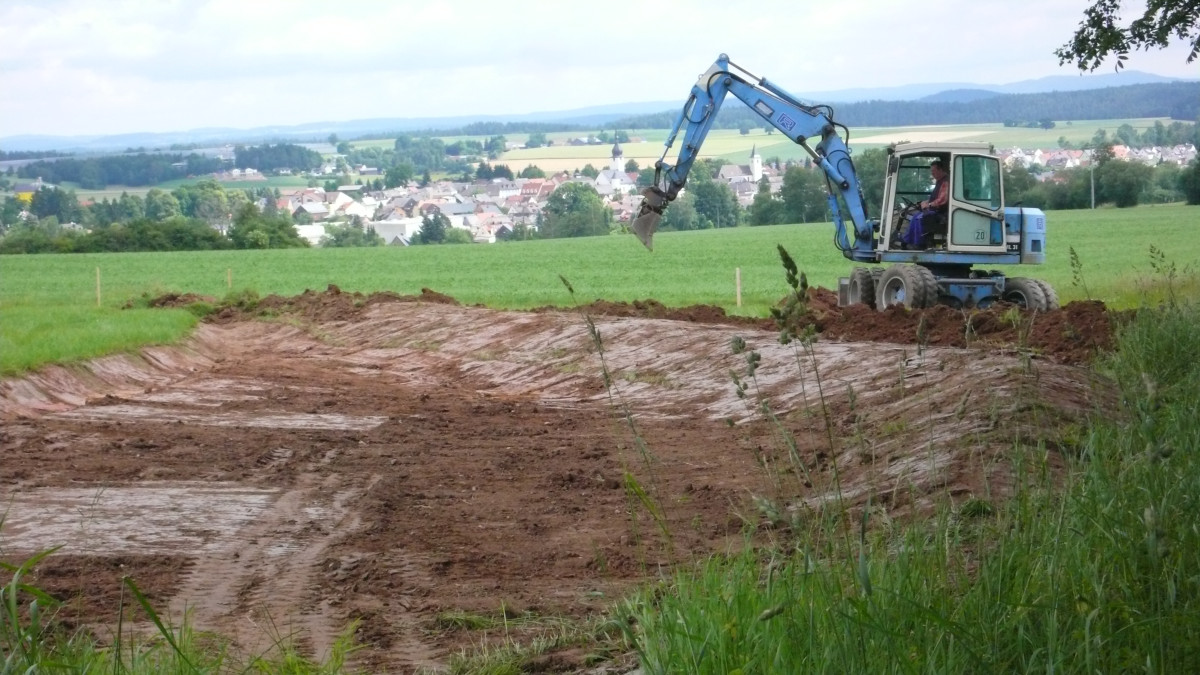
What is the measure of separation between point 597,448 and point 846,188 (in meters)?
11.0

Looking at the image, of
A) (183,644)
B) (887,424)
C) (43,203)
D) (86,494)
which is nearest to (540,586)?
(183,644)

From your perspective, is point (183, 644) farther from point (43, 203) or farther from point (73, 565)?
point (43, 203)

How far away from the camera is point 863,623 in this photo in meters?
3.88

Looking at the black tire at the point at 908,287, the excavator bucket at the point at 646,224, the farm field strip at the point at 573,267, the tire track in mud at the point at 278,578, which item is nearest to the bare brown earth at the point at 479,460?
the tire track in mud at the point at 278,578

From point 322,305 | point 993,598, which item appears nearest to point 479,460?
point 993,598

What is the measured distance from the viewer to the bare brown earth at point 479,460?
7785mm

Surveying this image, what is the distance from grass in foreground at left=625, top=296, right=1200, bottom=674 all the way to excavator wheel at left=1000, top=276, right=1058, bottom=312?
50.5 ft

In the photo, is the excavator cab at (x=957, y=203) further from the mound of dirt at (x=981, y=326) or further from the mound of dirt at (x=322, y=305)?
the mound of dirt at (x=322, y=305)

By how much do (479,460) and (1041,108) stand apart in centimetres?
12813

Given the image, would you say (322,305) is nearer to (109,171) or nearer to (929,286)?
(929,286)

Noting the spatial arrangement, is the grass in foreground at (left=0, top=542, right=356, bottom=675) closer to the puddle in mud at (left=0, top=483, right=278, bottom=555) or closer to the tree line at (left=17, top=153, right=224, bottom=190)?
the puddle in mud at (left=0, top=483, right=278, bottom=555)

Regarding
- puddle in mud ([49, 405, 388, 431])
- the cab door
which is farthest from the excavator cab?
puddle in mud ([49, 405, 388, 431])

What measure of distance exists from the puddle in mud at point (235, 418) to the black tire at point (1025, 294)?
35.5 ft

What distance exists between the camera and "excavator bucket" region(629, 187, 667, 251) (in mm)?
21078
